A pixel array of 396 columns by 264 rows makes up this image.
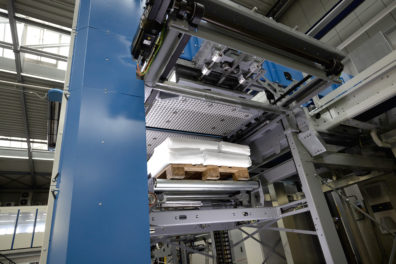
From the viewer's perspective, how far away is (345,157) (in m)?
3.59

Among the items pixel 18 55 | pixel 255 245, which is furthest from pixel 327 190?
pixel 18 55

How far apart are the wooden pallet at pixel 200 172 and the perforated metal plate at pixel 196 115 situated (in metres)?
0.68

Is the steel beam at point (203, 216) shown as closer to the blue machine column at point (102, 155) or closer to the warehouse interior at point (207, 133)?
the warehouse interior at point (207, 133)

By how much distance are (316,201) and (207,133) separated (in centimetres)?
167

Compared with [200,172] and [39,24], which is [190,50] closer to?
[200,172]

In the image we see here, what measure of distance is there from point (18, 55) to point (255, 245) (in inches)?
357

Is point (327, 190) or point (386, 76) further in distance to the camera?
point (327, 190)

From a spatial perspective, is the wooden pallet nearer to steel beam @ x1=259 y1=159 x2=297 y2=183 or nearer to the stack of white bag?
the stack of white bag

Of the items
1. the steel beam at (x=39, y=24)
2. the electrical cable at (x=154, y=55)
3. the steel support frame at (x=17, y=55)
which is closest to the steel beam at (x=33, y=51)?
the steel support frame at (x=17, y=55)

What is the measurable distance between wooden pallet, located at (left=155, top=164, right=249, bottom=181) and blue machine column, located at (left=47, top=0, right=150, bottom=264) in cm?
74

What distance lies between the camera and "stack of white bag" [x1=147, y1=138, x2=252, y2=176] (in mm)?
2648

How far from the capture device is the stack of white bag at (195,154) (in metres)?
2.65

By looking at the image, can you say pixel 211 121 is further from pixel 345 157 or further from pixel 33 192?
pixel 33 192

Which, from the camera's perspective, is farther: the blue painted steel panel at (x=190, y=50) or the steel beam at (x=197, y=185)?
the blue painted steel panel at (x=190, y=50)
